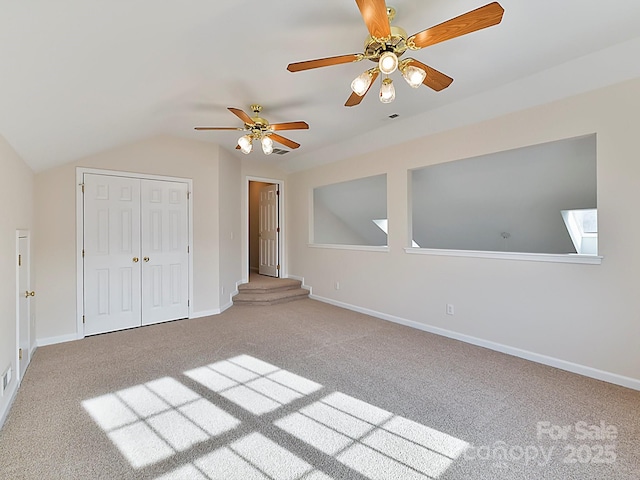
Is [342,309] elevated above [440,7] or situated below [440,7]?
below

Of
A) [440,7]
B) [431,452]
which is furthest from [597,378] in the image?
[440,7]

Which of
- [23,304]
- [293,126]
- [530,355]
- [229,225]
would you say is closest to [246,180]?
[229,225]

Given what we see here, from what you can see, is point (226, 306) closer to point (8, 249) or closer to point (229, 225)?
point (229, 225)

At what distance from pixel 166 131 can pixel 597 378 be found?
17.8 feet

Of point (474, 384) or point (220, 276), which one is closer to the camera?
point (474, 384)

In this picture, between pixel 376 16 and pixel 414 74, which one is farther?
pixel 414 74

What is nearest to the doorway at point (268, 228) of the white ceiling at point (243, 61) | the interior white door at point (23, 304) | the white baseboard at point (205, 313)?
the white baseboard at point (205, 313)

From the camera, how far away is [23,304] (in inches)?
113

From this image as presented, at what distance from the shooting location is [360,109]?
11.6 feet

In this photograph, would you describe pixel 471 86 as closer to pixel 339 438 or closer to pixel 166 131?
pixel 339 438

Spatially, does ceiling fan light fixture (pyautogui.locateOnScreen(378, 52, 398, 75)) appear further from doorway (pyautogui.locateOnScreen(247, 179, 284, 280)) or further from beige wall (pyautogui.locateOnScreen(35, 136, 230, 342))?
doorway (pyautogui.locateOnScreen(247, 179, 284, 280))

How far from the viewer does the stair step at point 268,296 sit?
5.37m

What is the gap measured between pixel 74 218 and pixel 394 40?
407 centimetres

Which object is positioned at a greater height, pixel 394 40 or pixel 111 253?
pixel 394 40
